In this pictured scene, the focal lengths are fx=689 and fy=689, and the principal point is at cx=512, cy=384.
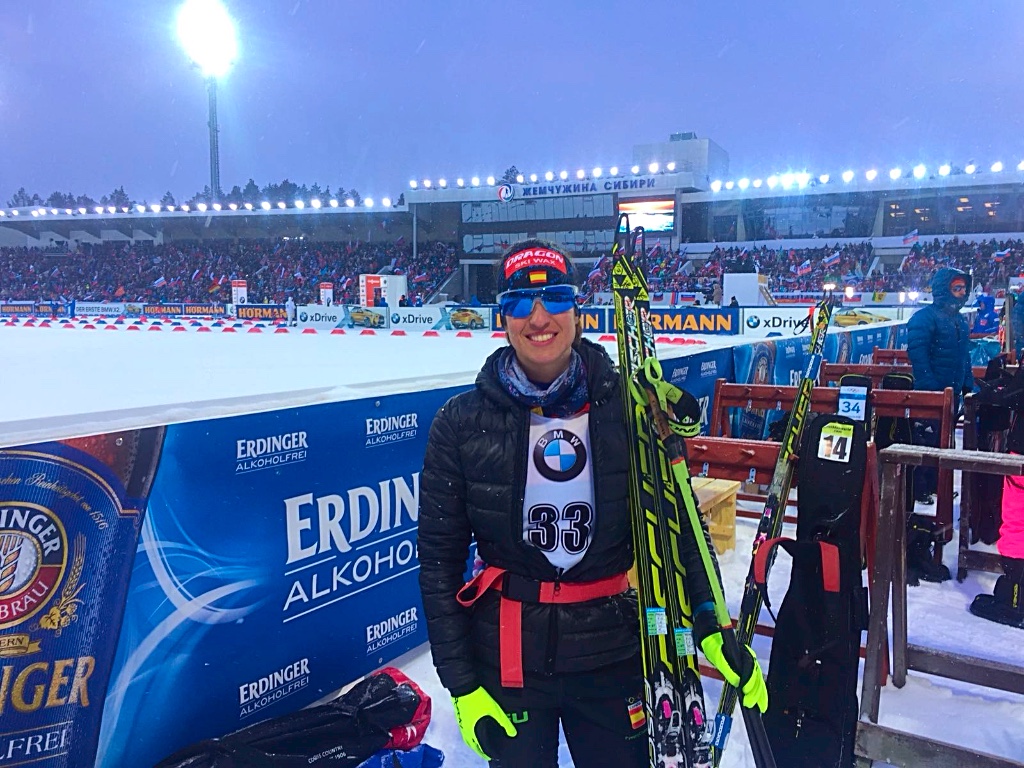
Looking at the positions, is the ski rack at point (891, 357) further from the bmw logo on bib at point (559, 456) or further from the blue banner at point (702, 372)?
the bmw logo on bib at point (559, 456)

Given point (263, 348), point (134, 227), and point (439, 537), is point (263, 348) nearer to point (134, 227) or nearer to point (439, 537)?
point (439, 537)

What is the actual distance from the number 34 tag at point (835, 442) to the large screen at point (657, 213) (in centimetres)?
3875

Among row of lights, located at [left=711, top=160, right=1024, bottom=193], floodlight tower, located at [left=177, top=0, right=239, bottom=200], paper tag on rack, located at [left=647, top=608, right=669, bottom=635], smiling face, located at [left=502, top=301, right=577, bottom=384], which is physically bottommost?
paper tag on rack, located at [left=647, top=608, right=669, bottom=635]

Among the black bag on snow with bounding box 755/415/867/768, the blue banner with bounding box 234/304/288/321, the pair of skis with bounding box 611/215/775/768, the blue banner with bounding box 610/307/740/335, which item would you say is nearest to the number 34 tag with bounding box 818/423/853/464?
the black bag on snow with bounding box 755/415/867/768

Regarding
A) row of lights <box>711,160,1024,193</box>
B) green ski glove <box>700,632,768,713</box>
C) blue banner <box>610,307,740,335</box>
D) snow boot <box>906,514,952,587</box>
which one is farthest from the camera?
row of lights <box>711,160,1024,193</box>

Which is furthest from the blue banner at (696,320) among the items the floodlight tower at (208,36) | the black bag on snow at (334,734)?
the floodlight tower at (208,36)

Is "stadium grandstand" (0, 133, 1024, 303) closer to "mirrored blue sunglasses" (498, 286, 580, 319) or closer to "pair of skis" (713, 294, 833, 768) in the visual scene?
"pair of skis" (713, 294, 833, 768)

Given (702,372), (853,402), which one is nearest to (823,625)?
(853,402)

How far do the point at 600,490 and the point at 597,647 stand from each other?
428 mm

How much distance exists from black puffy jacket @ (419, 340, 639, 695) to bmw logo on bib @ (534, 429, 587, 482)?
0.04 meters

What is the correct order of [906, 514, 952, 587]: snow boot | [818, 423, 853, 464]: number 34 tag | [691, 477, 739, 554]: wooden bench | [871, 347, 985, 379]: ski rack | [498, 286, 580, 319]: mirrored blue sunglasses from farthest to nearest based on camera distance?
[871, 347, 985, 379]: ski rack → [691, 477, 739, 554]: wooden bench → [906, 514, 952, 587]: snow boot → [818, 423, 853, 464]: number 34 tag → [498, 286, 580, 319]: mirrored blue sunglasses

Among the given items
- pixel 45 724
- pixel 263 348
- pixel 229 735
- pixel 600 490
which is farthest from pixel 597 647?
pixel 263 348

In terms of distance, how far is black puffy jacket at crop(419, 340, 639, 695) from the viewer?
1.84 metres

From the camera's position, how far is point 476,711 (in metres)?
1.83
